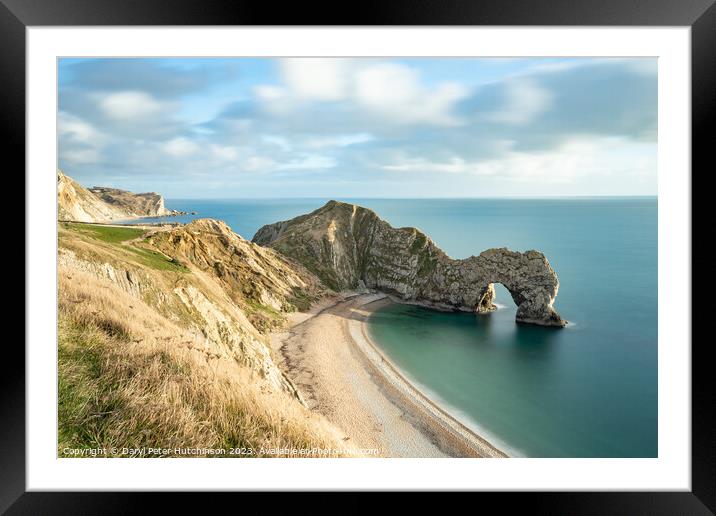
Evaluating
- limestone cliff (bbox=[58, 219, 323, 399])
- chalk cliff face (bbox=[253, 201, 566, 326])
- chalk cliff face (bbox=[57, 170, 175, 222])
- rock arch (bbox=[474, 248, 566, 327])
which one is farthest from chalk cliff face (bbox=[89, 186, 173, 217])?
rock arch (bbox=[474, 248, 566, 327])

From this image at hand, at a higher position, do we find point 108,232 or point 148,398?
point 108,232

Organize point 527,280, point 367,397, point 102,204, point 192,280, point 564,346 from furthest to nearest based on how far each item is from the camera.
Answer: point 527,280 < point 564,346 < point 102,204 < point 367,397 < point 192,280

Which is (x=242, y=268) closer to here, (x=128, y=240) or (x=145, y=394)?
(x=128, y=240)

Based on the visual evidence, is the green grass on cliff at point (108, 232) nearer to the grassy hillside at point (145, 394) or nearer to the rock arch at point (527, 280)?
the grassy hillside at point (145, 394)
